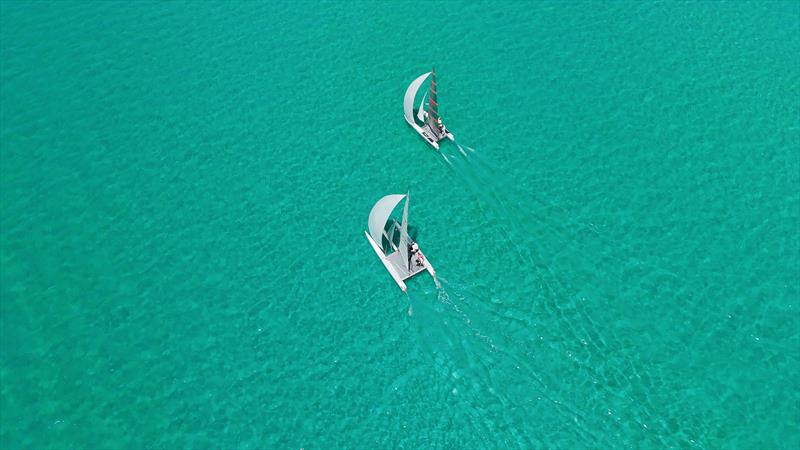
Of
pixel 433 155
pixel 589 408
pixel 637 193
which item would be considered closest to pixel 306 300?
pixel 433 155

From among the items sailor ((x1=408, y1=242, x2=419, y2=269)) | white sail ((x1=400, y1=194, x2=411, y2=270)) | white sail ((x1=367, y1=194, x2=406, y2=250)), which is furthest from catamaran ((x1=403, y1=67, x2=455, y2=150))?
white sail ((x1=400, y1=194, x2=411, y2=270))

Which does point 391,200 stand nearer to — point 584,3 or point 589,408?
point 589,408

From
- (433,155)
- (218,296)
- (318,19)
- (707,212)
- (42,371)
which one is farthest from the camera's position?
(318,19)

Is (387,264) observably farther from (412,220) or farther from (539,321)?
(539,321)

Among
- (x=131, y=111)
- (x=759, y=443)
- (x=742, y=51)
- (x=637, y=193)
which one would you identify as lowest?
(x=759, y=443)

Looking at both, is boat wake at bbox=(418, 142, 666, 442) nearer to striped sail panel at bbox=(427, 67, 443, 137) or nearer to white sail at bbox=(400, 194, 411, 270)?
white sail at bbox=(400, 194, 411, 270)

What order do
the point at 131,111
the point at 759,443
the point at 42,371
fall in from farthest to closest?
the point at 131,111, the point at 42,371, the point at 759,443

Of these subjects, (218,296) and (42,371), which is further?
(218,296)

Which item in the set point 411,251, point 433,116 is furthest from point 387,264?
point 433,116
